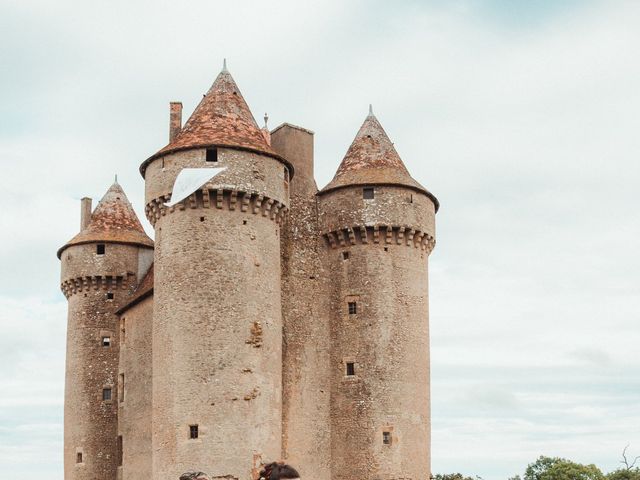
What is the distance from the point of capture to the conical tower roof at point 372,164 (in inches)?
1540

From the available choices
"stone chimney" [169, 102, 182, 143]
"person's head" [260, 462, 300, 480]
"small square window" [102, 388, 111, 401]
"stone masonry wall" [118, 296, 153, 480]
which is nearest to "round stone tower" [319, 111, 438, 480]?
"stone chimney" [169, 102, 182, 143]

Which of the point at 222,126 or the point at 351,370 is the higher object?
the point at 222,126

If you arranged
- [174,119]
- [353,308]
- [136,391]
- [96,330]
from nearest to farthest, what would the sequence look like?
[353,308], [136,391], [174,119], [96,330]

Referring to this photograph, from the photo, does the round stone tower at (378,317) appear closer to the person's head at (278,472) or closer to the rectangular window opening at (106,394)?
the rectangular window opening at (106,394)

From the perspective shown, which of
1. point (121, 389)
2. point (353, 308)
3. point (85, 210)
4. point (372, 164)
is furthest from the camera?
point (85, 210)

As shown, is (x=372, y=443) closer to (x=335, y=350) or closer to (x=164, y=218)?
(x=335, y=350)

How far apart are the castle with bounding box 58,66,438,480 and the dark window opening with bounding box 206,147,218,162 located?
0.16 feet

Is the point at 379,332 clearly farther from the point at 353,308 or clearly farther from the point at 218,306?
the point at 218,306

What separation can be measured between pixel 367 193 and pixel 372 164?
1447 millimetres

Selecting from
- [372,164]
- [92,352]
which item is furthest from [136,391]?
[372,164]

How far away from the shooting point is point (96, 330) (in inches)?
1665

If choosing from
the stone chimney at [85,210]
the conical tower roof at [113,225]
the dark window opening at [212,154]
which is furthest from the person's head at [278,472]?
the stone chimney at [85,210]

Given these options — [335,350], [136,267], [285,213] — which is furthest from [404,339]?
[136,267]

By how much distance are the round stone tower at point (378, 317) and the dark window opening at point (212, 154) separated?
658 cm
